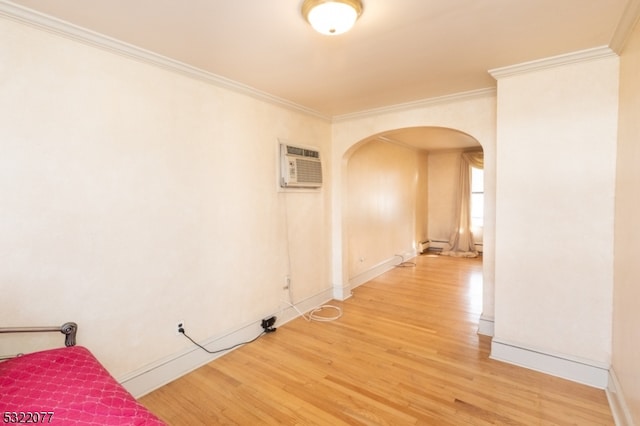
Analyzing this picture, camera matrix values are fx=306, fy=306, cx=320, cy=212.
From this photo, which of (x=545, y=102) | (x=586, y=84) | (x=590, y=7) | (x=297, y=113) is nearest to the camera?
(x=590, y=7)

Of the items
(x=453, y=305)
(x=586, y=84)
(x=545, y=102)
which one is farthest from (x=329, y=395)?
(x=586, y=84)

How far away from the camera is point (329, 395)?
7.24ft

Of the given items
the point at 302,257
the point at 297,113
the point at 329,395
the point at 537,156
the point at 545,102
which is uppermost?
the point at 297,113

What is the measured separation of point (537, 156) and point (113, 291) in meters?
3.33

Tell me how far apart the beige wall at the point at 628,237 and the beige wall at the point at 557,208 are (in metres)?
0.10

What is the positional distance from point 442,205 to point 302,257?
5.12 meters

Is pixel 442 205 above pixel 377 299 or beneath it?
above

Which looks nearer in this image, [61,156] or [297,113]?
[61,156]

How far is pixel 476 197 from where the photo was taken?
23.8 ft

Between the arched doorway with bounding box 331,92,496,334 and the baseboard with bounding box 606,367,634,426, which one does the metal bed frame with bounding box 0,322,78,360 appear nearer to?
the arched doorway with bounding box 331,92,496,334

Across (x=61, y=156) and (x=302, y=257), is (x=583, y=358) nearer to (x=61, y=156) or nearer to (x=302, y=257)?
(x=302, y=257)

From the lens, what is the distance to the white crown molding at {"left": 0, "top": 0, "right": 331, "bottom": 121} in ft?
5.50

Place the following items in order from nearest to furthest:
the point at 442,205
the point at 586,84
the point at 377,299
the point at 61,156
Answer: the point at 61,156, the point at 586,84, the point at 377,299, the point at 442,205

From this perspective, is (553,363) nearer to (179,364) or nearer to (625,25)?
(625,25)
